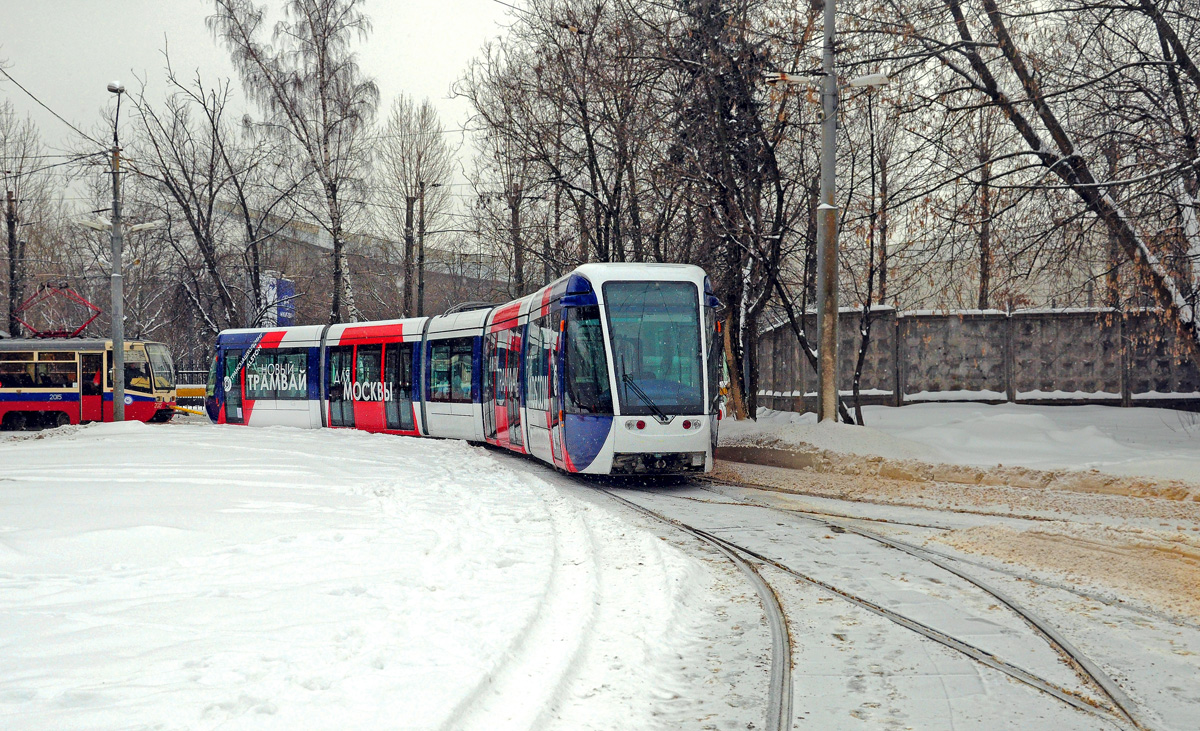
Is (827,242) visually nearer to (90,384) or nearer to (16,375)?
(90,384)

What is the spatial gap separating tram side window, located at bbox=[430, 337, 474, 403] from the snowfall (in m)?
7.56

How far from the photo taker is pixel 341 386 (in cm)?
2425

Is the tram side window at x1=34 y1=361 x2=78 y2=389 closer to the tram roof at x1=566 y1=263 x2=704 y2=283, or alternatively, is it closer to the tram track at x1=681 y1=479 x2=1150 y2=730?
the tram roof at x1=566 y1=263 x2=704 y2=283

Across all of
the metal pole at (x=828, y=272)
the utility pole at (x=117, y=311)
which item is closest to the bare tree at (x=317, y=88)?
the utility pole at (x=117, y=311)

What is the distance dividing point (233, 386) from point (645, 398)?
1748 cm

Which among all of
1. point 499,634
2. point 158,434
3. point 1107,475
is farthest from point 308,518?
point 158,434

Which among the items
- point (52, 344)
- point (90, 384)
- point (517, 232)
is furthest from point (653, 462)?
point (52, 344)

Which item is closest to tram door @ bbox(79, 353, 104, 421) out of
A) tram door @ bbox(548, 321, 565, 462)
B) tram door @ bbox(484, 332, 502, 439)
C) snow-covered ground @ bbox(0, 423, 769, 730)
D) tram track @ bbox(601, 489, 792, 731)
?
tram door @ bbox(484, 332, 502, 439)

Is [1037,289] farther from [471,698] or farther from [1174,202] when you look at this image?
[471,698]

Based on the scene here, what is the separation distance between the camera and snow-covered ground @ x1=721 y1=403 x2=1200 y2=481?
13.4 meters

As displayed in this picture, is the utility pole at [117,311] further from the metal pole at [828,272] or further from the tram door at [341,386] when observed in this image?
the metal pole at [828,272]

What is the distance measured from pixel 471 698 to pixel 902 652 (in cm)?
245

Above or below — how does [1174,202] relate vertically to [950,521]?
above

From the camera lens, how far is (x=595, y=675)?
5.01 meters
